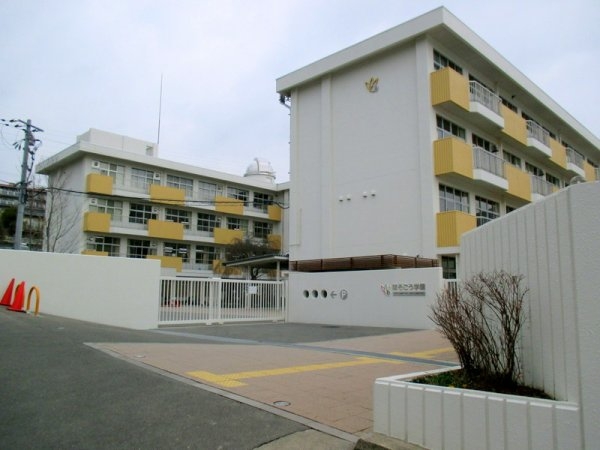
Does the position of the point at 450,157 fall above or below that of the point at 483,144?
below

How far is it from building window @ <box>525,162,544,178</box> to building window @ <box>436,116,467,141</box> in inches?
356

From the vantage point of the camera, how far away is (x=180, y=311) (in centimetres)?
1662

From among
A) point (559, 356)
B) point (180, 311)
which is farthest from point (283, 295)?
point (559, 356)

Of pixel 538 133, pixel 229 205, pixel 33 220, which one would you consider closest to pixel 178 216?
pixel 229 205

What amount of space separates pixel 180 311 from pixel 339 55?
50.8 feet

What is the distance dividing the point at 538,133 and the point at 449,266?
14.1 metres

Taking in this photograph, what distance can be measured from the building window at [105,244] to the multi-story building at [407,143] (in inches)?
687

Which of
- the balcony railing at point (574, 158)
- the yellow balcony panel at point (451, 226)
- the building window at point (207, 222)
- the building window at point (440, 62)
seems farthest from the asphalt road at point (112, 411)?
the building window at point (207, 222)

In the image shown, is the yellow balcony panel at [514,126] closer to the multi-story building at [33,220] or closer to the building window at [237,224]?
the building window at [237,224]

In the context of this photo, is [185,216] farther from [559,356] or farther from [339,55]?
[559,356]

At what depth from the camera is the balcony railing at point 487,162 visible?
22.4 meters

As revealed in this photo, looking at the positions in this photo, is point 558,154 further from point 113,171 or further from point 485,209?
point 113,171

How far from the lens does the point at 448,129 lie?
74.7ft

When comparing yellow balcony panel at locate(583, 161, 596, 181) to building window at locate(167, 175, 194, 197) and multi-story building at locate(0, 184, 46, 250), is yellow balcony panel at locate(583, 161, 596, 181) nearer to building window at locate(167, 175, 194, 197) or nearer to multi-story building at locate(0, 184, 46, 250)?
building window at locate(167, 175, 194, 197)
